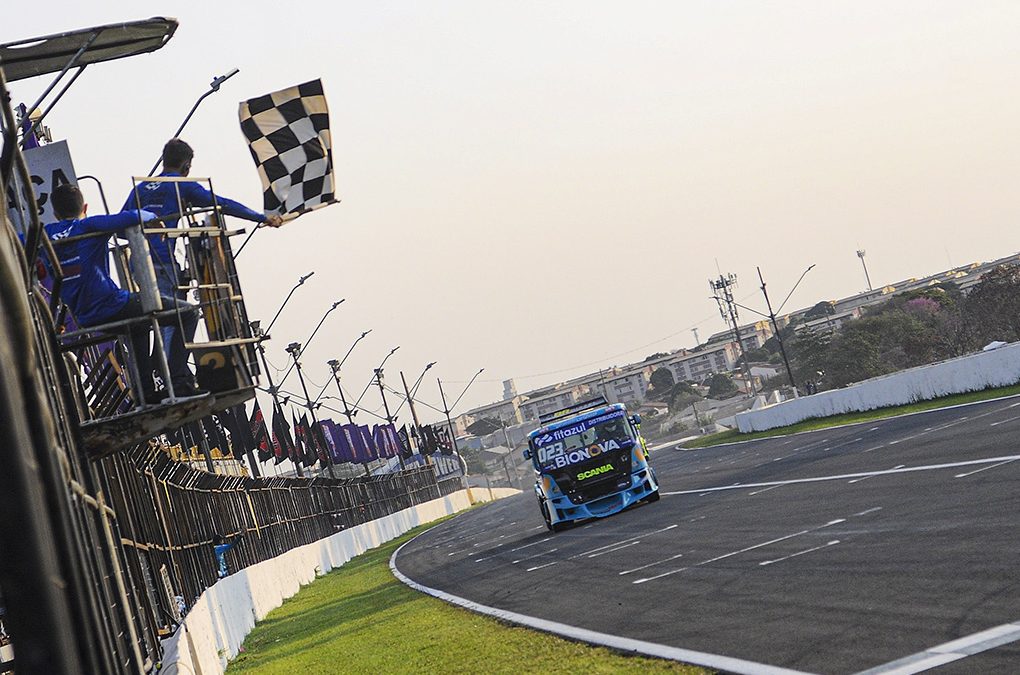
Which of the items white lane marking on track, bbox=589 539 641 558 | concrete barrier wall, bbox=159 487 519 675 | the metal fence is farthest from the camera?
white lane marking on track, bbox=589 539 641 558

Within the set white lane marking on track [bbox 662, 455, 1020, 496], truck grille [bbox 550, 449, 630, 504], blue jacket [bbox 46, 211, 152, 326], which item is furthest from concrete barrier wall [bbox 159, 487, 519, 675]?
white lane marking on track [bbox 662, 455, 1020, 496]

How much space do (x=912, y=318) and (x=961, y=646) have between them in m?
86.7

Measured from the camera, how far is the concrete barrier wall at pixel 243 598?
11.8 meters

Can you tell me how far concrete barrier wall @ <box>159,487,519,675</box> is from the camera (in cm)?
1183

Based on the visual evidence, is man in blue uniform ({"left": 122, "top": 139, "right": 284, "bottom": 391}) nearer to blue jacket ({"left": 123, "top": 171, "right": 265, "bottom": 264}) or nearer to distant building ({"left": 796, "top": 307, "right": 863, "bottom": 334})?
blue jacket ({"left": 123, "top": 171, "right": 265, "bottom": 264})

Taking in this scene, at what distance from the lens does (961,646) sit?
736 cm

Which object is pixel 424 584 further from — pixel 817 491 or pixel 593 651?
pixel 593 651

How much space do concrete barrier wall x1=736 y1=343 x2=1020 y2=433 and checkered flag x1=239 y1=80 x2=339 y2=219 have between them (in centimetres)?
2877

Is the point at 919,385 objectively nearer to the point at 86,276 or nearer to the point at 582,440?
the point at 582,440

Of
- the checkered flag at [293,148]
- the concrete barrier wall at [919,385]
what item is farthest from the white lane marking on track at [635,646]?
the concrete barrier wall at [919,385]

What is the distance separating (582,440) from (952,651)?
67.1ft

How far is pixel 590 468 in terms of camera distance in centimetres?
2762

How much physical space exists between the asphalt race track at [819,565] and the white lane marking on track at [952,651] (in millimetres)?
19

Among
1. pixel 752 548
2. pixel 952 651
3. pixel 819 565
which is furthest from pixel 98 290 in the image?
pixel 752 548
